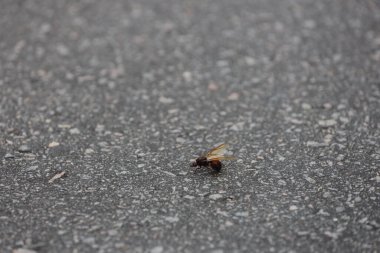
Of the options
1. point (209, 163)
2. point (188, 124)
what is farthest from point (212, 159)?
point (188, 124)

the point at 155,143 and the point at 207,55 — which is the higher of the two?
the point at 207,55

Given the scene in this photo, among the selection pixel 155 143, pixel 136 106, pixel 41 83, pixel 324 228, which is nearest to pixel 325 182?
pixel 324 228

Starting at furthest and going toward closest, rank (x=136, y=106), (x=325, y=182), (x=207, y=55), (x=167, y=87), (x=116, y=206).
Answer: (x=207, y=55), (x=167, y=87), (x=136, y=106), (x=325, y=182), (x=116, y=206)

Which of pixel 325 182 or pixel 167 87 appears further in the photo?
pixel 167 87

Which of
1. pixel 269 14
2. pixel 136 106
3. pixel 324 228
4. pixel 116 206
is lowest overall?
pixel 324 228

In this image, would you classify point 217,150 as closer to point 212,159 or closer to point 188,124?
point 212,159

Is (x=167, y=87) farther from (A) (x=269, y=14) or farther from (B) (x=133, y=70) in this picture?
(A) (x=269, y=14)

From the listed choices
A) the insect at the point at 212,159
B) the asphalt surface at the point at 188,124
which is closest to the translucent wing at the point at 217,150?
the insect at the point at 212,159

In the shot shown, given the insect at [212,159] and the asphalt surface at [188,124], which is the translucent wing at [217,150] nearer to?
the insect at [212,159]
